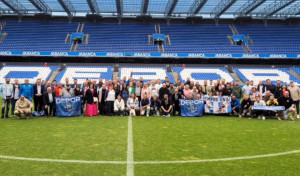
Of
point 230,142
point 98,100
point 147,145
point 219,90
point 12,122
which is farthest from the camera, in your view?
point 219,90

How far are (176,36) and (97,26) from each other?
1226cm

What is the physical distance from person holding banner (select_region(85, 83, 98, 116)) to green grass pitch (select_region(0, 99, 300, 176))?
56.3 inches

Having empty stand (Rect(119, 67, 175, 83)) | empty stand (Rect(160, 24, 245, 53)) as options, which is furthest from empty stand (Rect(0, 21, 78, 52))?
empty stand (Rect(160, 24, 245, 53))

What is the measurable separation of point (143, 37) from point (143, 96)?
27.7 metres

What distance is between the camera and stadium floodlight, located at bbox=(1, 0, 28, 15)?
3499cm

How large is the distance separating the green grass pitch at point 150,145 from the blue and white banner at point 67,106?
1414mm

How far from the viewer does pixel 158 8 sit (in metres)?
37.5

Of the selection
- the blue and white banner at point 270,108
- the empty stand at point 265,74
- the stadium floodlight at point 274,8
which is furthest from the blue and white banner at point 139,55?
the blue and white banner at point 270,108

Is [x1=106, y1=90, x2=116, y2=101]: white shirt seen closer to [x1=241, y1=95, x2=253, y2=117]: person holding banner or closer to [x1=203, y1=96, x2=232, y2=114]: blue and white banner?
[x1=203, y1=96, x2=232, y2=114]: blue and white banner

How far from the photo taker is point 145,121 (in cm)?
1167

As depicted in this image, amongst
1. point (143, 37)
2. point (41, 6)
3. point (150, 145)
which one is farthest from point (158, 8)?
point (150, 145)

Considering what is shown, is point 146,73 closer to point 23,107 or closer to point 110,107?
point 110,107

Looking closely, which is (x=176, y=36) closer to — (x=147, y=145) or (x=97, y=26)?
(x=97, y=26)

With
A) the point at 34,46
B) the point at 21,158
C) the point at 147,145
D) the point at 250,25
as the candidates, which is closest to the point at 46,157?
the point at 21,158
